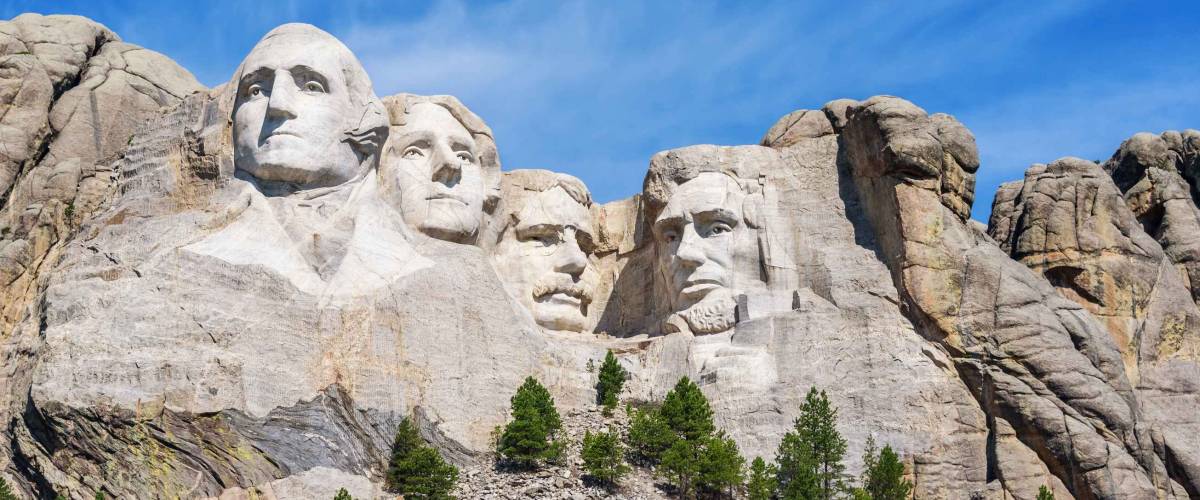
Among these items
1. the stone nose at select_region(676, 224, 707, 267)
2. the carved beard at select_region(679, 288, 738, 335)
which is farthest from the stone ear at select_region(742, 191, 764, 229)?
the carved beard at select_region(679, 288, 738, 335)

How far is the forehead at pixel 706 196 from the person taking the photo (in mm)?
37469

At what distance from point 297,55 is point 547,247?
6.64 metres

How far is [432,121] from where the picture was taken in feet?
122

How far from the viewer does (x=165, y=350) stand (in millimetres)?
31109

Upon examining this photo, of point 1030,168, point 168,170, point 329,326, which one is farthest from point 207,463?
point 1030,168

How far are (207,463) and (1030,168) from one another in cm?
1801

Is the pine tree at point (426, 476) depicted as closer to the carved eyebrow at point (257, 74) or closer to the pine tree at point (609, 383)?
the pine tree at point (609, 383)

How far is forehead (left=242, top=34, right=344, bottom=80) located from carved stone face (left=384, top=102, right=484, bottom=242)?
6.81 feet

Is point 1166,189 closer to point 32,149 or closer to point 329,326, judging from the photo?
point 329,326

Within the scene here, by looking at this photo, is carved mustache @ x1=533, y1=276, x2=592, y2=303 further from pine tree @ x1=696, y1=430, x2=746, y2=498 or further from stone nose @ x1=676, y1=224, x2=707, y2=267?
pine tree @ x1=696, y1=430, x2=746, y2=498

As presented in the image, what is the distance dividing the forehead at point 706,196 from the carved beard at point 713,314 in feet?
5.52

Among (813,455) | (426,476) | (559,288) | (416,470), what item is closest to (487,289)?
(559,288)

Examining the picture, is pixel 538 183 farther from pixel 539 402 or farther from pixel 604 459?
pixel 604 459

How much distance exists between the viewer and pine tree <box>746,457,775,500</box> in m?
31.9
